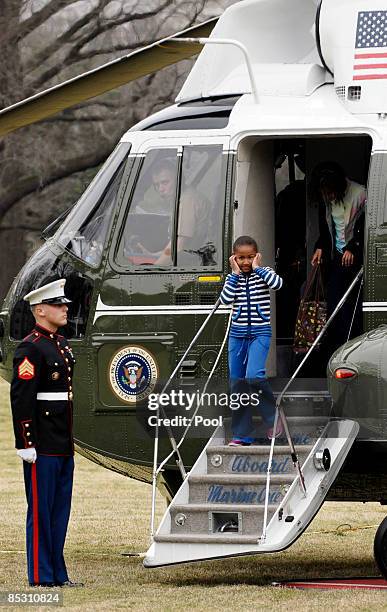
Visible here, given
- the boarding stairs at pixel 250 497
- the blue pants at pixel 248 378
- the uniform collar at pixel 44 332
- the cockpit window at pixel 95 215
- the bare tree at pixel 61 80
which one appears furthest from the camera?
→ the bare tree at pixel 61 80

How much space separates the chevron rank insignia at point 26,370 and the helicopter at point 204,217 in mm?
1037

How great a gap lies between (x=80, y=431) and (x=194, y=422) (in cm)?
93

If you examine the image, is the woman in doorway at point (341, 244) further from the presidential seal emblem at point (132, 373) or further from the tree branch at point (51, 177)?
the tree branch at point (51, 177)

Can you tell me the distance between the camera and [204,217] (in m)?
9.46

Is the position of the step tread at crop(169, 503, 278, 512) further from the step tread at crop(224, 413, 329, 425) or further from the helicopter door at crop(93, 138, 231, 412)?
the helicopter door at crop(93, 138, 231, 412)

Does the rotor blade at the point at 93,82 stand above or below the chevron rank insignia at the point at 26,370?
above

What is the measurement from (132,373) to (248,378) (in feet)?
2.98

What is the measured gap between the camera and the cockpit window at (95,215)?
31.8ft

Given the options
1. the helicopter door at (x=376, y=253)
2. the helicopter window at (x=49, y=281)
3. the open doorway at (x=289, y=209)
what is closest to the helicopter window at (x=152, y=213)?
the helicopter window at (x=49, y=281)

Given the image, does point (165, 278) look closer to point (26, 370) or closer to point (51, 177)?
point (26, 370)

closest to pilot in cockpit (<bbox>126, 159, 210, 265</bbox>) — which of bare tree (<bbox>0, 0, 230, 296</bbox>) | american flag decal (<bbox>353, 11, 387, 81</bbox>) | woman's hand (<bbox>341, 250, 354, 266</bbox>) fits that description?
woman's hand (<bbox>341, 250, 354, 266</bbox>)

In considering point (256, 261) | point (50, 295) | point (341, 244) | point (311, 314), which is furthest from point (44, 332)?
point (341, 244)

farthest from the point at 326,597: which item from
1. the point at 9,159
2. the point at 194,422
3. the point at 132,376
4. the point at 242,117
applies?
the point at 9,159

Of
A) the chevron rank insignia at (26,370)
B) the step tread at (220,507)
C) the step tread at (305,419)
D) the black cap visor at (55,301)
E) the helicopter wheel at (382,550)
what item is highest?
the black cap visor at (55,301)
